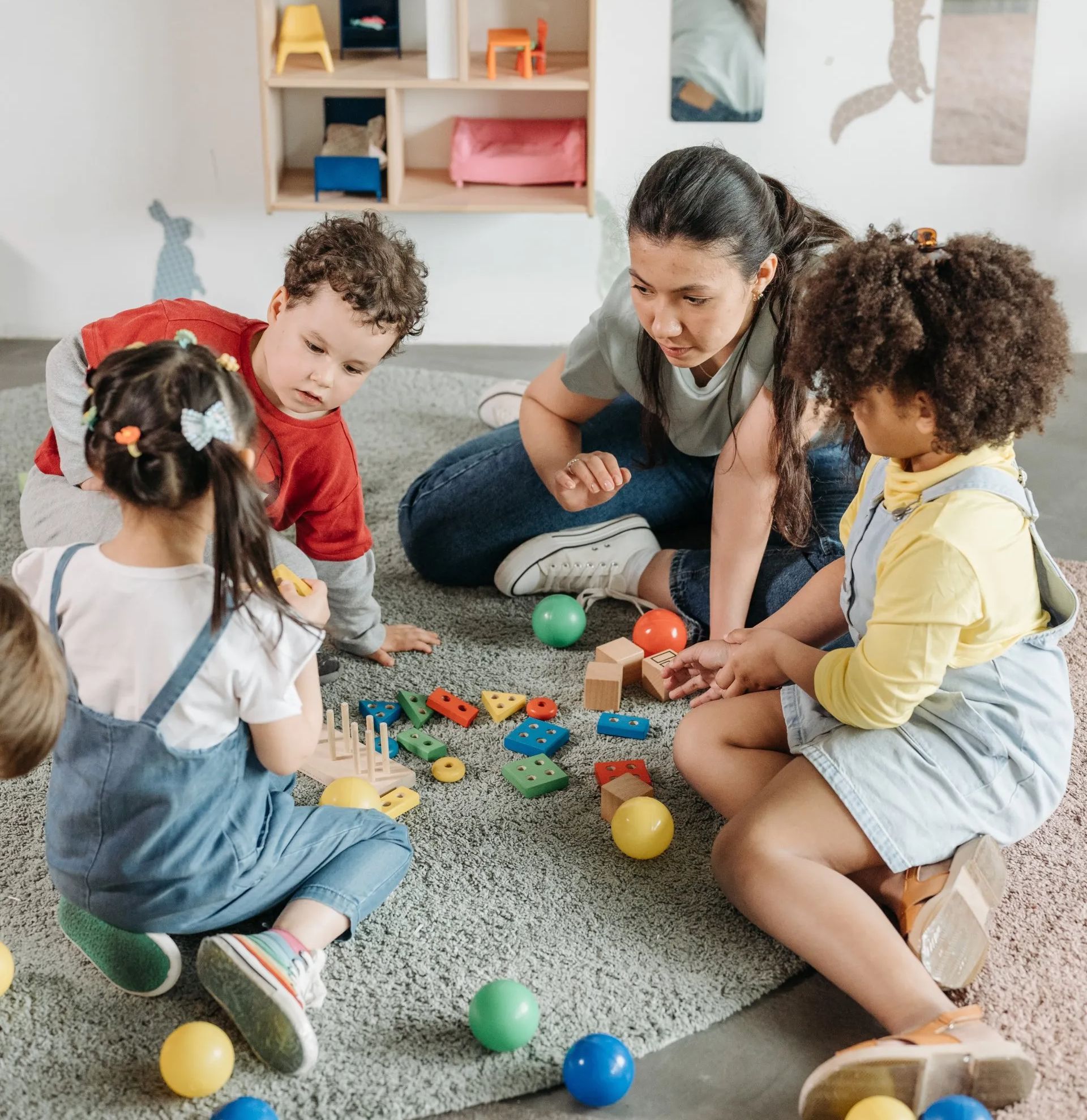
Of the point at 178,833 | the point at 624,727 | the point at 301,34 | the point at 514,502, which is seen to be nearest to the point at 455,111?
the point at 301,34

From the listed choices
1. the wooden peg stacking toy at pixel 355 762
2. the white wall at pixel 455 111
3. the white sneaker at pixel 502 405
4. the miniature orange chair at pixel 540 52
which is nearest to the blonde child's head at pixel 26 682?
the wooden peg stacking toy at pixel 355 762

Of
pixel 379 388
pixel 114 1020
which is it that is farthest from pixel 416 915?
pixel 379 388

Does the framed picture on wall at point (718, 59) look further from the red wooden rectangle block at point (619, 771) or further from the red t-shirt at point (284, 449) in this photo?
the red wooden rectangle block at point (619, 771)

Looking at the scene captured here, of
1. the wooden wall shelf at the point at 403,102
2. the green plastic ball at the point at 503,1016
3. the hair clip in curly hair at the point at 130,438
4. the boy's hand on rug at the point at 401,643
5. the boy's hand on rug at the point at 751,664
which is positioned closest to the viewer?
the hair clip in curly hair at the point at 130,438

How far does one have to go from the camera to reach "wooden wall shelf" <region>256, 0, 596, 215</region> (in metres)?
2.48

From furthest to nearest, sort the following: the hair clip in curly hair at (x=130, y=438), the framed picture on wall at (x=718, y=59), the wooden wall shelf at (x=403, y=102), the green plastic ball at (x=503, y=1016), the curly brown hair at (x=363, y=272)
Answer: the framed picture on wall at (x=718, y=59) → the wooden wall shelf at (x=403, y=102) → the curly brown hair at (x=363, y=272) → the green plastic ball at (x=503, y=1016) → the hair clip in curly hair at (x=130, y=438)

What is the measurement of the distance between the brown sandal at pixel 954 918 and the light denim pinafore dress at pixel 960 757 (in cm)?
3

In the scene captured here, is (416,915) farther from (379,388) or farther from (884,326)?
(379,388)

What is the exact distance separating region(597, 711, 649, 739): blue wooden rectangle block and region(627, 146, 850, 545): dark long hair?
317mm

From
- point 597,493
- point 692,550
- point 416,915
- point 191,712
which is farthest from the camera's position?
point 692,550

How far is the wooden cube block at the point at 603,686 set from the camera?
1525 millimetres

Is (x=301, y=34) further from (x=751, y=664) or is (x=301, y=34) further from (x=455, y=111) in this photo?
(x=751, y=664)

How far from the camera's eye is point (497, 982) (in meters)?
1.03

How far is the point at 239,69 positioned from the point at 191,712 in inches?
84.4
